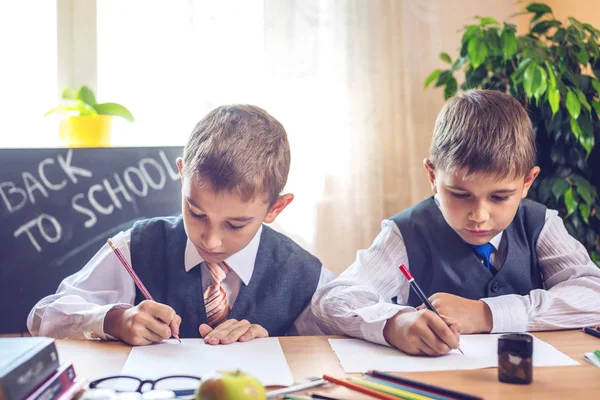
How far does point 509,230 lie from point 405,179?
1.19 metres

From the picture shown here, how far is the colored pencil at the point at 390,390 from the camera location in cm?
81

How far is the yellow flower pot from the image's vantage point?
6.96 ft

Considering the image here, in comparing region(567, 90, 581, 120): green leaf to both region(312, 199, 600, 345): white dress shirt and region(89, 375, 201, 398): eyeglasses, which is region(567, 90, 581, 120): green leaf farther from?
region(89, 375, 201, 398): eyeglasses

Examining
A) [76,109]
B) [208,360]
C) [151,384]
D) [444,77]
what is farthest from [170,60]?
[151,384]

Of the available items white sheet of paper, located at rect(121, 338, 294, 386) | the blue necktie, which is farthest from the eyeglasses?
the blue necktie

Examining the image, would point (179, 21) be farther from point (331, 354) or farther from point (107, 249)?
point (331, 354)

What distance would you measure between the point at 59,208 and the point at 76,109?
381 millimetres

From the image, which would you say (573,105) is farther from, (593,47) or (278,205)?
(278,205)

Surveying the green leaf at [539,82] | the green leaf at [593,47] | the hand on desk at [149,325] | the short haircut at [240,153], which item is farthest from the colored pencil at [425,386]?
the green leaf at [593,47]

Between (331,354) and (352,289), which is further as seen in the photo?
(352,289)

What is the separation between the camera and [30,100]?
2.43m

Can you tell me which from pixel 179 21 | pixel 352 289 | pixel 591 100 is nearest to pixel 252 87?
pixel 179 21

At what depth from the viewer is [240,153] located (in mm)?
1265

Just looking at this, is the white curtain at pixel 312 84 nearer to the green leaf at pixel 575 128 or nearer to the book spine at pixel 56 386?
the green leaf at pixel 575 128
